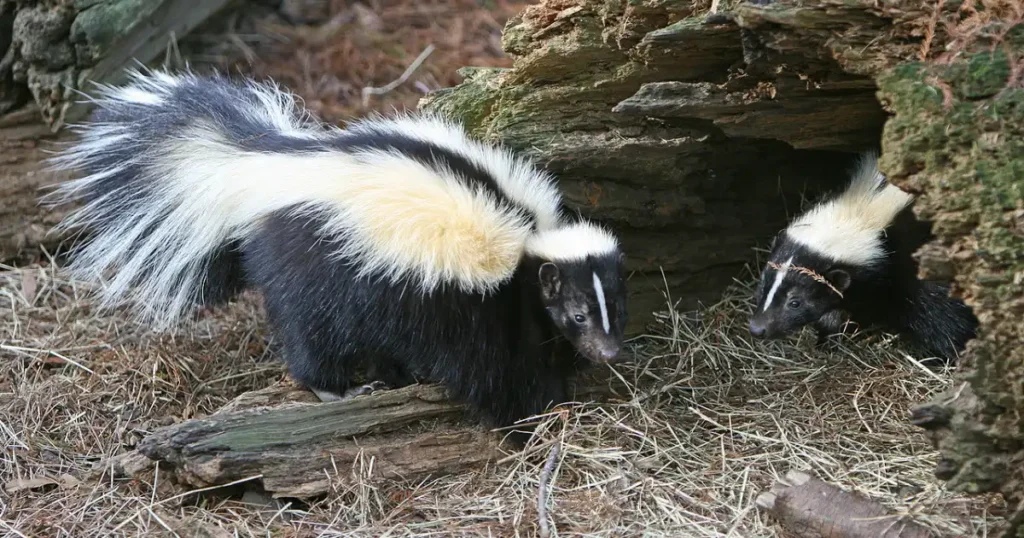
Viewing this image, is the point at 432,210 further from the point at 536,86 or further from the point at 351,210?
the point at 536,86

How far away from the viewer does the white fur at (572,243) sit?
411 centimetres

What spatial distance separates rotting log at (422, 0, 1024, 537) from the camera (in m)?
3.04

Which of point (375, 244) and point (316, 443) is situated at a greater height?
point (375, 244)

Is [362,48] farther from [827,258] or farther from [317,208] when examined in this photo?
[827,258]

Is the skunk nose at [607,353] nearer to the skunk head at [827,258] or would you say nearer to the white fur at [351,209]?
the white fur at [351,209]

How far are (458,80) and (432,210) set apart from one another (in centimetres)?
346

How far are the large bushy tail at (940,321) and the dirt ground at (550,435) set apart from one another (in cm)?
14

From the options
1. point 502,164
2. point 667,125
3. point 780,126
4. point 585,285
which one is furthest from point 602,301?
point 780,126

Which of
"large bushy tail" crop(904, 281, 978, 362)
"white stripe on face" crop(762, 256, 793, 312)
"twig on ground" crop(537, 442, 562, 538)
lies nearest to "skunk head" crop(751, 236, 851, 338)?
"white stripe on face" crop(762, 256, 793, 312)

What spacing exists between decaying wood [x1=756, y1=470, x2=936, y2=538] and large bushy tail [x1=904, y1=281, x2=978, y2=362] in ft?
4.66

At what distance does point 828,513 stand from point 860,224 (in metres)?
1.84

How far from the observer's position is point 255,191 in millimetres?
4266

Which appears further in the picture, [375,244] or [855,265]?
[855,265]

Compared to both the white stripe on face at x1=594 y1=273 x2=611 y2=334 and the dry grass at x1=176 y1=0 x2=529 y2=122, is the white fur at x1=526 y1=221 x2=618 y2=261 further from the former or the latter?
the dry grass at x1=176 y1=0 x2=529 y2=122
